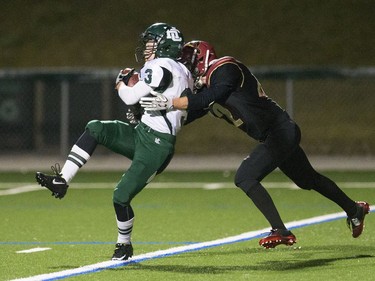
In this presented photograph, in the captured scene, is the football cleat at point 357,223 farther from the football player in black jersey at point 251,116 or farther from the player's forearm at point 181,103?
the player's forearm at point 181,103

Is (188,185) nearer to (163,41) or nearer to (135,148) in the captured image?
(135,148)

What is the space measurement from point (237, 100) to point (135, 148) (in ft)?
2.72

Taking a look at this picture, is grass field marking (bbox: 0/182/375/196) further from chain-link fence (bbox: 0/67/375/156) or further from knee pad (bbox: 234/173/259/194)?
knee pad (bbox: 234/173/259/194)

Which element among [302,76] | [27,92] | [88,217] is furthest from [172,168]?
[88,217]

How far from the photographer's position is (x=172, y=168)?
17.8m

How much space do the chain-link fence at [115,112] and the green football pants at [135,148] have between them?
9999 mm

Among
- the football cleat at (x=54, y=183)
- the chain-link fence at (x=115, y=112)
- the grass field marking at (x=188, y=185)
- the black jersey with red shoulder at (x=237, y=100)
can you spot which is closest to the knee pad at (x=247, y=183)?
the black jersey with red shoulder at (x=237, y=100)

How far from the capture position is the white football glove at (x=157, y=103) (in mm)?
8258

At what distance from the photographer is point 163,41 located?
27.8 ft

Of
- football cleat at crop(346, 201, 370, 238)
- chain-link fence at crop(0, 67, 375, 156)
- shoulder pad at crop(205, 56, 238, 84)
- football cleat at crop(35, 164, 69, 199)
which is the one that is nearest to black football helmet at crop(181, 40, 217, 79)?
shoulder pad at crop(205, 56, 238, 84)

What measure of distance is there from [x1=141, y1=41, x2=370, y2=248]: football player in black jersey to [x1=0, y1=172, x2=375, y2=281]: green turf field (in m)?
0.42

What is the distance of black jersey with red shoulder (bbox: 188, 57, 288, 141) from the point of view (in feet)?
27.4

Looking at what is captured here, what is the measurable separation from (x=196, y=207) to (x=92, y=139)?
4315 mm

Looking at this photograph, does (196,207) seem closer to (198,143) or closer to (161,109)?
(161,109)
